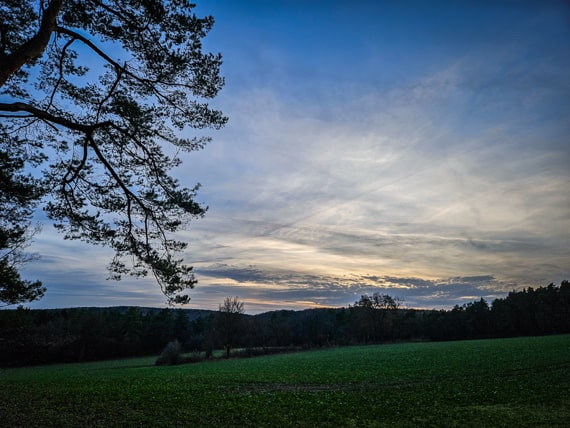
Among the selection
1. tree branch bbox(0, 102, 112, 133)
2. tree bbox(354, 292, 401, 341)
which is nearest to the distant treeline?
tree bbox(354, 292, 401, 341)

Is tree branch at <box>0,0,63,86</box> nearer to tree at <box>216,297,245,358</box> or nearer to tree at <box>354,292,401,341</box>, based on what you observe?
tree at <box>216,297,245,358</box>

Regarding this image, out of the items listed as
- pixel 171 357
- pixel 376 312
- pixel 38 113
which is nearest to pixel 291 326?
pixel 376 312

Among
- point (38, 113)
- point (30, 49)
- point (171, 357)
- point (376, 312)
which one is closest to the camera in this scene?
point (30, 49)

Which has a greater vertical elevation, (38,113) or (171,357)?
(38,113)

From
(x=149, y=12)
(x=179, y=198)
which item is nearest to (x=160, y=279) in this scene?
(x=179, y=198)

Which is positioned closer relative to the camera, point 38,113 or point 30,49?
point 30,49

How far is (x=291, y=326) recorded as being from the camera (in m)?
101

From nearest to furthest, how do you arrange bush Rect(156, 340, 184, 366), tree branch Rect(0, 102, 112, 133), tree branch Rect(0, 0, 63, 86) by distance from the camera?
1. tree branch Rect(0, 0, 63, 86)
2. tree branch Rect(0, 102, 112, 133)
3. bush Rect(156, 340, 184, 366)

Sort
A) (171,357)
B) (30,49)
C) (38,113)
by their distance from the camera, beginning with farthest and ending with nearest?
1. (171,357)
2. (38,113)
3. (30,49)

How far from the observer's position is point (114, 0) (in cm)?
787

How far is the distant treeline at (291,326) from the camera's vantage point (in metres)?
65.8

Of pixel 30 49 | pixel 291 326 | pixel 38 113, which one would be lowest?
pixel 291 326

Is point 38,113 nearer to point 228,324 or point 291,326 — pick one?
point 228,324

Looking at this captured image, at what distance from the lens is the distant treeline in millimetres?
65750
